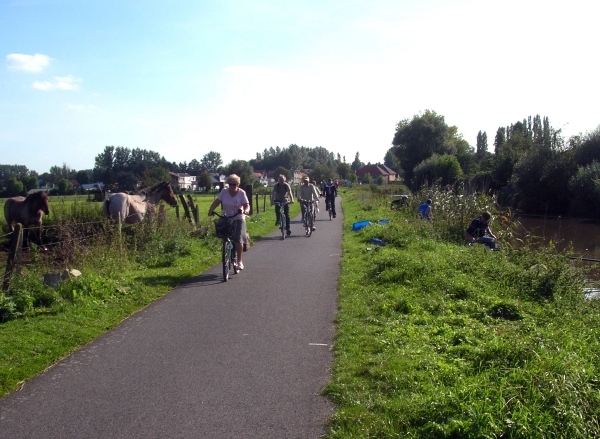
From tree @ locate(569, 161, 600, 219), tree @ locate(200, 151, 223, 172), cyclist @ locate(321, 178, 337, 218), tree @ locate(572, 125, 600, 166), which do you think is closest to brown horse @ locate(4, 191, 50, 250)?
cyclist @ locate(321, 178, 337, 218)

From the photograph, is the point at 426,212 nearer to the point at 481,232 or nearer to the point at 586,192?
the point at 481,232

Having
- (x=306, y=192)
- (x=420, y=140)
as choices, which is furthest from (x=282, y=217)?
(x=420, y=140)

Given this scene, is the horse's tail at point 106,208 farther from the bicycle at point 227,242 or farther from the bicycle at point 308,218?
the bicycle at point 308,218

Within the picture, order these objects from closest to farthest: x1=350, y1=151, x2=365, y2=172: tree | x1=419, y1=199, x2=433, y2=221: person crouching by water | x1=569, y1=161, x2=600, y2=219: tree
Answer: x1=419, y1=199, x2=433, y2=221: person crouching by water → x1=569, y1=161, x2=600, y2=219: tree → x1=350, y1=151, x2=365, y2=172: tree

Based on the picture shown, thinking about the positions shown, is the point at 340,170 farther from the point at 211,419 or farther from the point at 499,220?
the point at 211,419

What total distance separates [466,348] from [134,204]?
1193cm

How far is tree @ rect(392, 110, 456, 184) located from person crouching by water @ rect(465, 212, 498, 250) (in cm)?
5923

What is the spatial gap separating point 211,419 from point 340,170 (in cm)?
12739

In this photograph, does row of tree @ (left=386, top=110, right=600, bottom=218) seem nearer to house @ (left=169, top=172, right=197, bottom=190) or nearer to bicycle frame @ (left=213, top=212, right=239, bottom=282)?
house @ (left=169, top=172, right=197, bottom=190)

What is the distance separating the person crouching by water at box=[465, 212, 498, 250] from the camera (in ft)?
49.0

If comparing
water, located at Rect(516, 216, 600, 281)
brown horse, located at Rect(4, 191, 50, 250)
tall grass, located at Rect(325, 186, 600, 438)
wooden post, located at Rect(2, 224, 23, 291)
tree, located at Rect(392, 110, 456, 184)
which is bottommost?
water, located at Rect(516, 216, 600, 281)

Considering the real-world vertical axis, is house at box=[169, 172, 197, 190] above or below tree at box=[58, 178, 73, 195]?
above

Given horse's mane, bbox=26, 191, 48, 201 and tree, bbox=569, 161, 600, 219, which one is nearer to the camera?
horse's mane, bbox=26, 191, 48, 201

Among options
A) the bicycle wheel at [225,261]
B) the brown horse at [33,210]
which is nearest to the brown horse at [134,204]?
the brown horse at [33,210]
